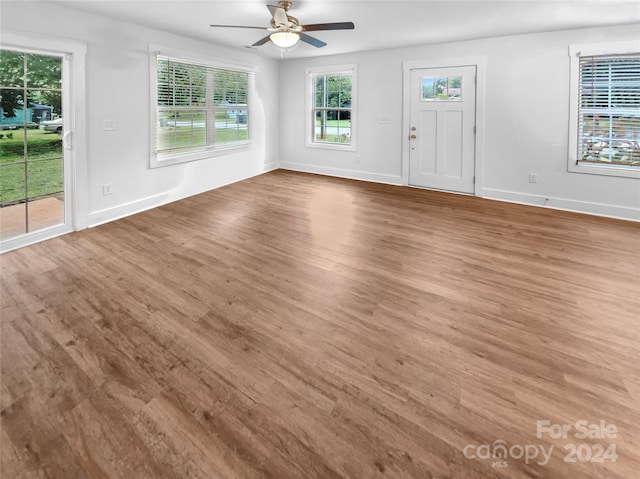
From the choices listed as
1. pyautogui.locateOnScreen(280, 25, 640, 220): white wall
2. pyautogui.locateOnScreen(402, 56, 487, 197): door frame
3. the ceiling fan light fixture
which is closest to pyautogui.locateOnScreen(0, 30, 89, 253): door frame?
the ceiling fan light fixture

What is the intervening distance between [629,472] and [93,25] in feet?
18.0

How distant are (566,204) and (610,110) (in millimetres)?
1231

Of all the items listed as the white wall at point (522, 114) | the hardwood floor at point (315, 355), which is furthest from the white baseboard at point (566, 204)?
the hardwood floor at point (315, 355)

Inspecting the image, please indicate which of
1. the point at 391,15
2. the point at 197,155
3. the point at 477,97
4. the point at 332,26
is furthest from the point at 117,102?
the point at 477,97

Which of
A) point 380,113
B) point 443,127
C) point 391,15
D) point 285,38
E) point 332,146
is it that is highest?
point 391,15

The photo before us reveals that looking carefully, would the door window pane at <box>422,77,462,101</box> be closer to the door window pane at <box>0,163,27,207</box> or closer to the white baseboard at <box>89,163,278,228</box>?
the white baseboard at <box>89,163,278,228</box>

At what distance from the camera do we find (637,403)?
1619 millimetres

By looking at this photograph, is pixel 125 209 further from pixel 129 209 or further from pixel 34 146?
pixel 34 146

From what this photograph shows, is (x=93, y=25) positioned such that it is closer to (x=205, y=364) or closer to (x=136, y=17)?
(x=136, y=17)

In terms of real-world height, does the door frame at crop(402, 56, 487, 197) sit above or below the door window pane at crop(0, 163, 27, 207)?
above

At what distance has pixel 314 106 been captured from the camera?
A: 7.19 meters

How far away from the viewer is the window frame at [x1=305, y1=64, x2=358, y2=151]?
6.49 metres

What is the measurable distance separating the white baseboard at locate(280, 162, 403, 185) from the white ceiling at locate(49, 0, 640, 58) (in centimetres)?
224

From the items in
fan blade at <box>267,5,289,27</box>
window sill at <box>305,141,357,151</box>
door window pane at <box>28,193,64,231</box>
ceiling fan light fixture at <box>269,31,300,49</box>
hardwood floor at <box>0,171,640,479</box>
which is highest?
fan blade at <box>267,5,289,27</box>
